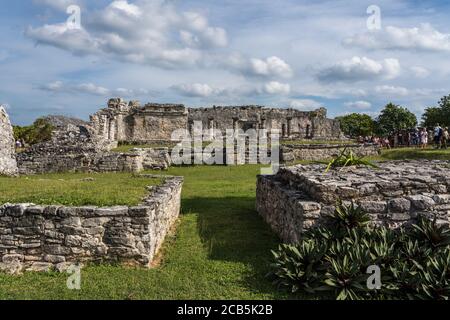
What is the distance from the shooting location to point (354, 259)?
546 cm

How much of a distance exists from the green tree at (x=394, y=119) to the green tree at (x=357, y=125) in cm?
524

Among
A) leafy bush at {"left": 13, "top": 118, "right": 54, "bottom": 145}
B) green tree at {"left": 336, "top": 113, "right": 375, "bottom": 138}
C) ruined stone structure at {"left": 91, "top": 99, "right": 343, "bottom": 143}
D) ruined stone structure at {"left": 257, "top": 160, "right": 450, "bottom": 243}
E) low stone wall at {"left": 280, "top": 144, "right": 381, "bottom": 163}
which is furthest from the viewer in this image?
green tree at {"left": 336, "top": 113, "right": 375, "bottom": 138}

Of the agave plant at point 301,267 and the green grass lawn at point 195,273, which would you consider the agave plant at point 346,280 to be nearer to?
the agave plant at point 301,267

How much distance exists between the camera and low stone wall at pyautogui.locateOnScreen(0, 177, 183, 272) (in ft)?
21.3

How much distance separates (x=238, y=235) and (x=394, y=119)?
51.7 meters

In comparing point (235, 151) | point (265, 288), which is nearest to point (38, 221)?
point (265, 288)

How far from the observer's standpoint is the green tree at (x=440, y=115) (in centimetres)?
4638

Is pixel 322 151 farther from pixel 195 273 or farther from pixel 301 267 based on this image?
pixel 301 267

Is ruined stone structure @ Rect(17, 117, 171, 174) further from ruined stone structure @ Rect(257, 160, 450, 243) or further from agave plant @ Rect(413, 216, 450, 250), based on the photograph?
agave plant @ Rect(413, 216, 450, 250)

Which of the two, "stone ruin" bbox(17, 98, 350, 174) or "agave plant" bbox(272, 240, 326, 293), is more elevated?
"stone ruin" bbox(17, 98, 350, 174)

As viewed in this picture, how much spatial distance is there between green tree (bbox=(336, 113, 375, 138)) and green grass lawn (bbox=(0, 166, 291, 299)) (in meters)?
56.2

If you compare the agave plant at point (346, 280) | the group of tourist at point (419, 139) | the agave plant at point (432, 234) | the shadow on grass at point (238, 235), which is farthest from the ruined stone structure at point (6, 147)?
the group of tourist at point (419, 139)

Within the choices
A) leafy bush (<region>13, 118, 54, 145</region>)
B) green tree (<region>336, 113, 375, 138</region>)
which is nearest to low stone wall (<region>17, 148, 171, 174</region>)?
leafy bush (<region>13, 118, 54, 145</region>)
